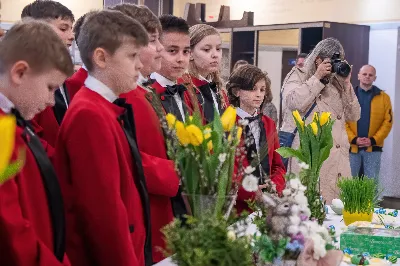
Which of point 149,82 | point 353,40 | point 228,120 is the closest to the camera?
point 228,120

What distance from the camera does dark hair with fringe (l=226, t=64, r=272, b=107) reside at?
310 centimetres

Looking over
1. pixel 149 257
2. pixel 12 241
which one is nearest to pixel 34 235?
pixel 12 241

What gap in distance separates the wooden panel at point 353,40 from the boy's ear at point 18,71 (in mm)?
5678

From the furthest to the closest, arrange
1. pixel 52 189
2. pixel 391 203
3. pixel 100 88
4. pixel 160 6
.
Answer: pixel 160 6
pixel 391 203
pixel 100 88
pixel 52 189

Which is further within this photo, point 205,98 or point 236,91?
point 236,91

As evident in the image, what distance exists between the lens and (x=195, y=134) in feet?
5.22

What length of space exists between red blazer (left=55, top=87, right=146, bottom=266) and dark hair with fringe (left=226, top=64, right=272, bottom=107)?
4.53ft

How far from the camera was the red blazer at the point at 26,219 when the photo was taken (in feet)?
4.64

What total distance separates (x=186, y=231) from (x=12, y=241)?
1.24 feet

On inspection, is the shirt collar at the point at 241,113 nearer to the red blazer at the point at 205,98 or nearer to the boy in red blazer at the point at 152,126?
the red blazer at the point at 205,98

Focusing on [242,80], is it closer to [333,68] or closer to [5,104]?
[333,68]

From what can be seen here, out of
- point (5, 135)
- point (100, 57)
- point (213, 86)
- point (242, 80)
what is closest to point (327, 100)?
point (242, 80)

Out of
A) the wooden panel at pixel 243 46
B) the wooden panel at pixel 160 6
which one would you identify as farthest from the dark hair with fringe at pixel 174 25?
the wooden panel at pixel 160 6

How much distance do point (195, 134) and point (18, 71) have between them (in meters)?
0.43
